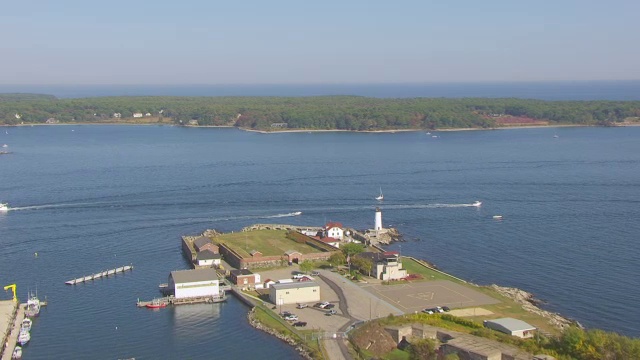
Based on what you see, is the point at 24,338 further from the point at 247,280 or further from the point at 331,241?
the point at 331,241

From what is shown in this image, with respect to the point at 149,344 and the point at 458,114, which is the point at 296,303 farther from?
the point at 458,114

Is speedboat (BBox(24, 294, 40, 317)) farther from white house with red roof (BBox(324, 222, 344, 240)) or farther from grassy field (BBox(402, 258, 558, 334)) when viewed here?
grassy field (BBox(402, 258, 558, 334))

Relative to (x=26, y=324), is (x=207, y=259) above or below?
above

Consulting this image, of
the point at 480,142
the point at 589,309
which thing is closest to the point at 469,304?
the point at 589,309

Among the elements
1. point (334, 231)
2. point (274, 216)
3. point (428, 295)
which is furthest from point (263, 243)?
point (428, 295)

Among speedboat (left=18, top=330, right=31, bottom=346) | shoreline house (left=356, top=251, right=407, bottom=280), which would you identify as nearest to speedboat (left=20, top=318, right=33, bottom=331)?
speedboat (left=18, top=330, right=31, bottom=346)

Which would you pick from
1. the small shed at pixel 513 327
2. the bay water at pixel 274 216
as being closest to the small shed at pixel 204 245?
the bay water at pixel 274 216

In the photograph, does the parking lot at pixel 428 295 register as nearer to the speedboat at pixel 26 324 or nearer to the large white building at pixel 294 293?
the large white building at pixel 294 293
